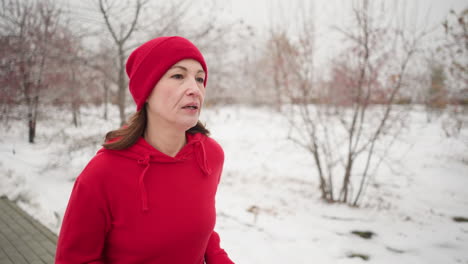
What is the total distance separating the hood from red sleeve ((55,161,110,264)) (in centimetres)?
15

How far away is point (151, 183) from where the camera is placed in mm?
1059

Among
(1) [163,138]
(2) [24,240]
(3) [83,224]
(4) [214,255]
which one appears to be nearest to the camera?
(3) [83,224]

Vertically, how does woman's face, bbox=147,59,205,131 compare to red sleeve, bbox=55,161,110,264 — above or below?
above

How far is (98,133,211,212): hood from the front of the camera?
1.02 meters

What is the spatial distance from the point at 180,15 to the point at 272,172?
589 centimetres

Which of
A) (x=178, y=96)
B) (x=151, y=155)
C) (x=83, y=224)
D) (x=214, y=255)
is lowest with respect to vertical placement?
(x=214, y=255)

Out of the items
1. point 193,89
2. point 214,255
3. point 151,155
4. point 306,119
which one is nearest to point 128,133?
point 151,155

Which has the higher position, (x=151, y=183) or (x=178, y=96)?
(x=178, y=96)

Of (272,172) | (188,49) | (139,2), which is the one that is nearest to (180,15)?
(139,2)

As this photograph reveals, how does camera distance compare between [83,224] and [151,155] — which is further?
[151,155]

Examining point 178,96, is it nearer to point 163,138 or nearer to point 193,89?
point 193,89

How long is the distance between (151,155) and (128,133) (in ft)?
0.49

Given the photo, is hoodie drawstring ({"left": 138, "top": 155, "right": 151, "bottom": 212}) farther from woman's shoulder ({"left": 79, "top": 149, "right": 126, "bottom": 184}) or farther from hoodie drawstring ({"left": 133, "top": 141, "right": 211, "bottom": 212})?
woman's shoulder ({"left": 79, "top": 149, "right": 126, "bottom": 184})

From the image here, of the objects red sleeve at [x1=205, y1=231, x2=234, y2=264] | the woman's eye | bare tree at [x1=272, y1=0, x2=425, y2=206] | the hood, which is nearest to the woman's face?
the woman's eye
